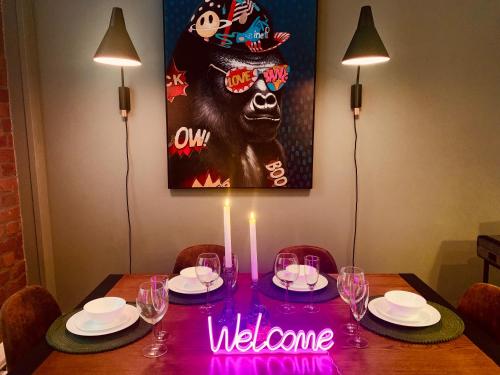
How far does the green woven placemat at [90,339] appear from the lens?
1.26 meters

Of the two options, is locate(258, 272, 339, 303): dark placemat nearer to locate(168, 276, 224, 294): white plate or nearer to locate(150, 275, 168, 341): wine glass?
locate(168, 276, 224, 294): white plate

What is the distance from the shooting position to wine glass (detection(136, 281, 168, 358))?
1257 mm

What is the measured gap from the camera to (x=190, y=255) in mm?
2227

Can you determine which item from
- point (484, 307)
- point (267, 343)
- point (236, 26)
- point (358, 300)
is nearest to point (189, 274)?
point (267, 343)

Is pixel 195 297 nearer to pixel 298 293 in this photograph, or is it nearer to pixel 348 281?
pixel 298 293

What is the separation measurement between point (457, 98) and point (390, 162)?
566 millimetres

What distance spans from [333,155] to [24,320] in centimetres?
186

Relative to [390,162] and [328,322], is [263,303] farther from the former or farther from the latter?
[390,162]

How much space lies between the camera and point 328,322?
1453 mm

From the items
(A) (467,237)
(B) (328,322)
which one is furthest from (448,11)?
(B) (328,322)

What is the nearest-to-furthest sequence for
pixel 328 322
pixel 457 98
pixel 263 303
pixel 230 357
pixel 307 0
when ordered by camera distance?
pixel 230 357 < pixel 328 322 < pixel 263 303 < pixel 307 0 < pixel 457 98

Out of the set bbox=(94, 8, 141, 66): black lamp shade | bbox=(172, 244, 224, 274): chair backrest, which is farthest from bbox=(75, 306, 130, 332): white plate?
bbox=(94, 8, 141, 66): black lamp shade

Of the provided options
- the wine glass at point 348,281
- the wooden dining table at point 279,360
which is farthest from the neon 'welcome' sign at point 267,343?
the wine glass at point 348,281

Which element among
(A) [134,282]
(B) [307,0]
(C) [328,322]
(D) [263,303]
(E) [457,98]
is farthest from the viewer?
(E) [457,98]
